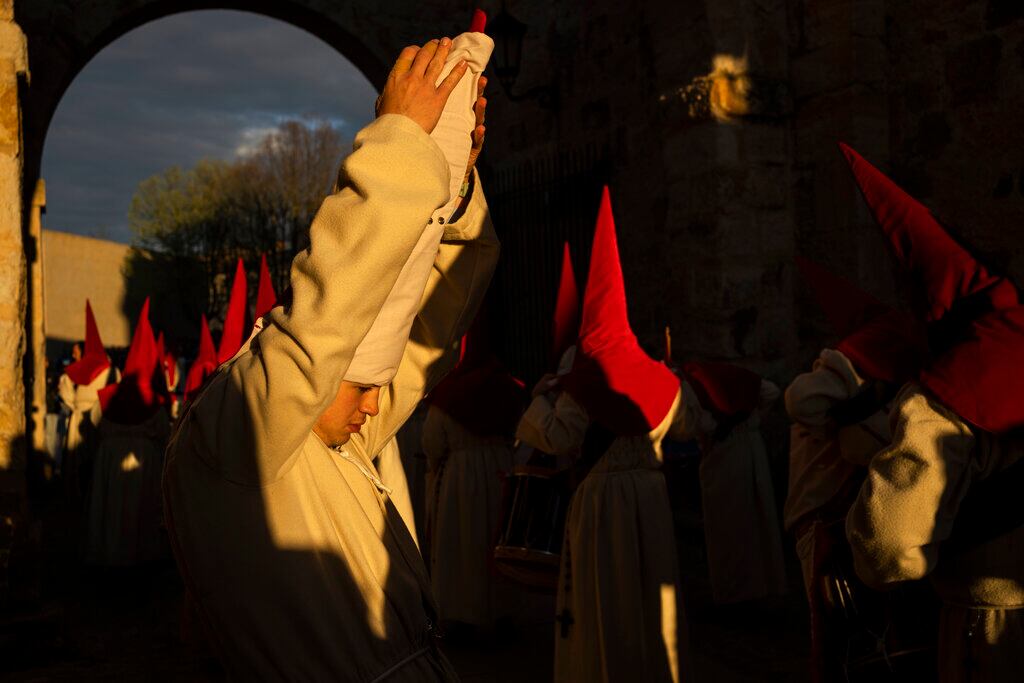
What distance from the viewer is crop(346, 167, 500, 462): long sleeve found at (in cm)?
197

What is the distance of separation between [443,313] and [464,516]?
454 cm

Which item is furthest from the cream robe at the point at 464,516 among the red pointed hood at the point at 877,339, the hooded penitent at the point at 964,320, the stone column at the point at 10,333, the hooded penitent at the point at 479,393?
the hooded penitent at the point at 964,320

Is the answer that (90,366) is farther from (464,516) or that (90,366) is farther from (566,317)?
(566,317)

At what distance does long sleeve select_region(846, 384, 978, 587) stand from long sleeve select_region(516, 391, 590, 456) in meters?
2.18

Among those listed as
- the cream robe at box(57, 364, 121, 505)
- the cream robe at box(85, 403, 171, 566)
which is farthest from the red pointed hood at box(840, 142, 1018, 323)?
the cream robe at box(57, 364, 121, 505)

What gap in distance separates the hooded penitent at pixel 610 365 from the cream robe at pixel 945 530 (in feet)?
6.50

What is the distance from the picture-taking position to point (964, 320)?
2.55m

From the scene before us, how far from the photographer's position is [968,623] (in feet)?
8.51

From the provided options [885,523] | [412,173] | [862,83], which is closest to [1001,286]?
[885,523]

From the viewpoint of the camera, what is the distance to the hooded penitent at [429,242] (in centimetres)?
165

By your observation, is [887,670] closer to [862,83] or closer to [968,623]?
[968,623]

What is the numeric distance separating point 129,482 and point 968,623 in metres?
7.45

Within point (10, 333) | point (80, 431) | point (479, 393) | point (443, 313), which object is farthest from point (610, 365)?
point (80, 431)

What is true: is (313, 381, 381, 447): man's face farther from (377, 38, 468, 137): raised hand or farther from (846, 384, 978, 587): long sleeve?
(846, 384, 978, 587): long sleeve
